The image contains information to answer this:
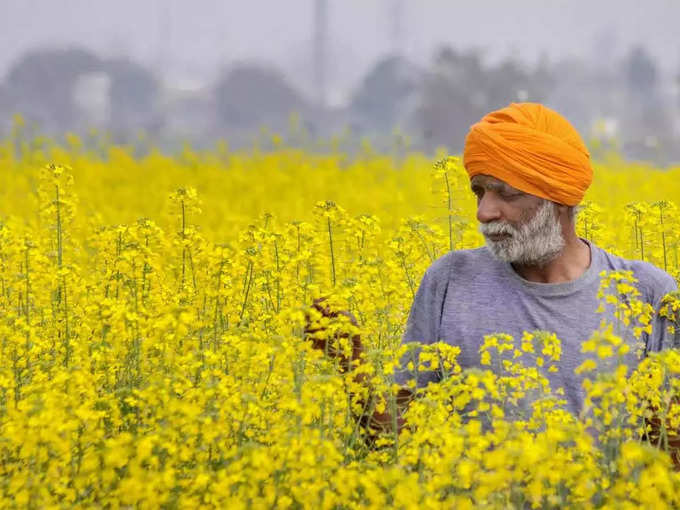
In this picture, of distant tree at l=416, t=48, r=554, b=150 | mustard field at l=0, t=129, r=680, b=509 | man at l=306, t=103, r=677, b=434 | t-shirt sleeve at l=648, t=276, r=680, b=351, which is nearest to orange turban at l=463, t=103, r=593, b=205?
man at l=306, t=103, r=677, b=434

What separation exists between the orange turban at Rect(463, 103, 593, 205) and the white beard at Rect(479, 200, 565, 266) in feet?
0.36

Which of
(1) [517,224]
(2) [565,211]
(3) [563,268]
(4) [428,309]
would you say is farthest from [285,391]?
(2) [565,211]

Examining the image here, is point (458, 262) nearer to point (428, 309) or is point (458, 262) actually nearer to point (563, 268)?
point (428, 309)

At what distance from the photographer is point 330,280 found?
4266 millimetres

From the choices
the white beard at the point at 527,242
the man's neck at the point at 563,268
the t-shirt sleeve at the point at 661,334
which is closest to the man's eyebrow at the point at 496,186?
the white beard at the point at 527,242

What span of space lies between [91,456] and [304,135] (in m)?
12.7

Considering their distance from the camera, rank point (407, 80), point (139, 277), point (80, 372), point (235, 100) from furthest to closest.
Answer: point (235, 100), point (407, 80), point (139, 277), point (80, 372)

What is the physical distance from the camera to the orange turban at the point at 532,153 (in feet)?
10.1

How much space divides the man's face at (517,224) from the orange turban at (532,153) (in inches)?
1.4

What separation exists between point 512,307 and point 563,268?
0.21 m

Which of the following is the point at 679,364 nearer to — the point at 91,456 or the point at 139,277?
the point at 91,456

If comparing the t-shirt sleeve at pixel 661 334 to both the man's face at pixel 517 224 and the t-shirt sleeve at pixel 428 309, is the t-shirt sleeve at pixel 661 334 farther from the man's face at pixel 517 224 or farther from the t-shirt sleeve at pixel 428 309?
the t-shirt sleeve at pixel 428 309

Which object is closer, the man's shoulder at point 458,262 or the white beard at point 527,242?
the white beard at point 527,242

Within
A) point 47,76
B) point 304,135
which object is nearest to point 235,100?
point 47,76
